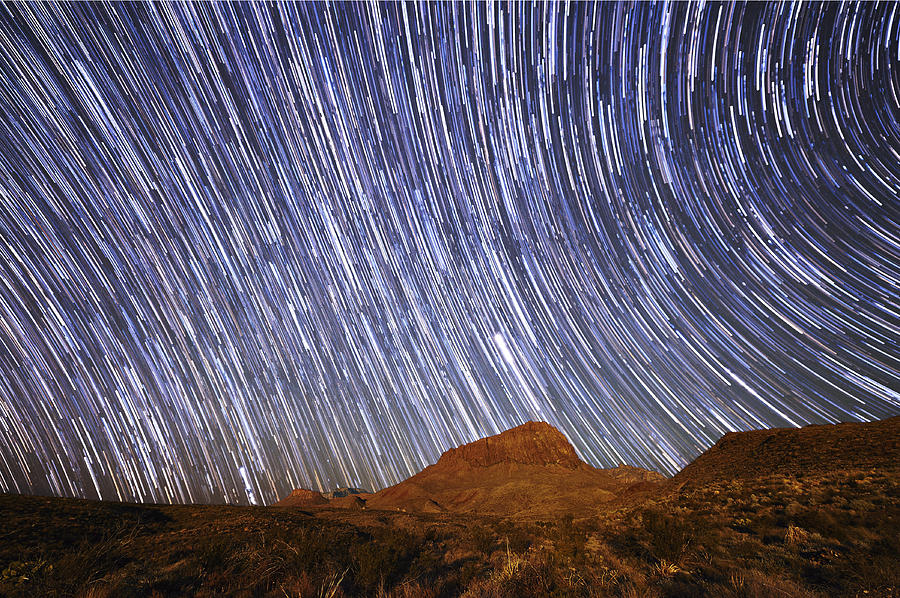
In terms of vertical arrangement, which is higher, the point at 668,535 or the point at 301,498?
the point at 301,498

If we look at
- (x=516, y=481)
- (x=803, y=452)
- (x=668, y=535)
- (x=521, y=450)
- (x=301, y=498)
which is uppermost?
(x=301, y=498)

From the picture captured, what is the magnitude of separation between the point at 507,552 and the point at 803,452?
20.1m

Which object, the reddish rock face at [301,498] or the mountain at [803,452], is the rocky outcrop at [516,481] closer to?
the mountain at [803,452]

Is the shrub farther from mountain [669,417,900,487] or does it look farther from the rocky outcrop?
the rocky outcrop

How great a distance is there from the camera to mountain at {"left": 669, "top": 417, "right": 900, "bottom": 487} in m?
13.6

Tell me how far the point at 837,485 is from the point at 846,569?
722 centimetres

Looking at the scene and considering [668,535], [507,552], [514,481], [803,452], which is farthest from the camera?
[514,481]

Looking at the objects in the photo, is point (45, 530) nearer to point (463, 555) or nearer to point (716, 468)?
point (463, 555)

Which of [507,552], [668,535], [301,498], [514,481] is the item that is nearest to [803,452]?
[668,535]

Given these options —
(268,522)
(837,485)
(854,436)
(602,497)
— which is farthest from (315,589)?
(602,497)

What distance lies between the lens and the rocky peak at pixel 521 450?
77312 mm

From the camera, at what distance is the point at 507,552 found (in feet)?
24.7

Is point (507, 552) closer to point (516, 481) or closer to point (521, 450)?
Answer: point (516, 481)

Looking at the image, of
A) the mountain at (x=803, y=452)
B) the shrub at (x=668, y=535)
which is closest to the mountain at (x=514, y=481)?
the mountain at (x=803, y=452)
